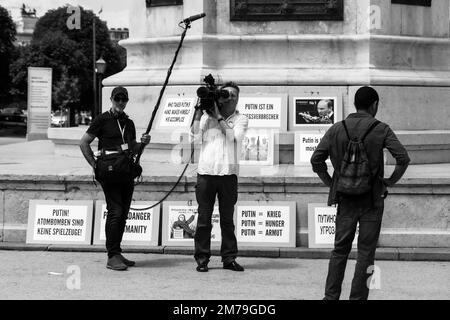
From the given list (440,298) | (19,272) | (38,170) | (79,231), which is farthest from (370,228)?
(38,170)

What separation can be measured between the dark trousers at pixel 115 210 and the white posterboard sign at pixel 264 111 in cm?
380

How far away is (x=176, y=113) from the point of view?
47.3 ft

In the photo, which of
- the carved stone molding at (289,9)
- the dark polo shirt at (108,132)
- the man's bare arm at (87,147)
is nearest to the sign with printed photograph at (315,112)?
the carved stone molding at (289,9)

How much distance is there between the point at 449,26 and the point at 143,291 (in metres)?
8.66

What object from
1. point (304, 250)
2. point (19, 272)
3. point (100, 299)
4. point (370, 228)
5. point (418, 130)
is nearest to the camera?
point (370, 228)

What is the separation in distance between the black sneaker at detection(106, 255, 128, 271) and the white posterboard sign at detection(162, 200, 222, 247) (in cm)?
135

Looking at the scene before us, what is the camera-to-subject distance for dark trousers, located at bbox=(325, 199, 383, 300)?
804cm

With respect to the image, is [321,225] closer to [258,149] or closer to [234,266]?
[234,266]

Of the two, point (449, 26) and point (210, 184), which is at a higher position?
point (449, 26)

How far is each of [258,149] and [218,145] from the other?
3448mm

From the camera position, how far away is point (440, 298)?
8992mm

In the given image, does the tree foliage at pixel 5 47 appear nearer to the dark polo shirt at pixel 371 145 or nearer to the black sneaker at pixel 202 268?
the black sneaker at pixel 202 268

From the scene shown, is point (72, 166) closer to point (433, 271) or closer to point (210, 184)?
point (210, 184)

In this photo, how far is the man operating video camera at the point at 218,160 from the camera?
33.4 feet
